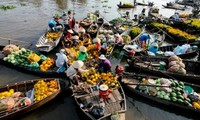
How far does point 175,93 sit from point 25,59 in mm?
10302

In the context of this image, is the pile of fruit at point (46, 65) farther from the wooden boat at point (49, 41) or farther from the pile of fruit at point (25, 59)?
the wooden boat at point (49, 41)

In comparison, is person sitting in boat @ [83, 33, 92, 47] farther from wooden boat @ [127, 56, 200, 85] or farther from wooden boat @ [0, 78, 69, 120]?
wooden boat @ [0, 78, 69, 120]

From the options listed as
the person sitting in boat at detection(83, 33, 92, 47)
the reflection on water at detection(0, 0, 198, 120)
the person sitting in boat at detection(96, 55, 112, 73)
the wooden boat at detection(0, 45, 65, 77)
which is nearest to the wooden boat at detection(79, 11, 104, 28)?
the person sitting in boat at detection(83, 33, 92, 47)

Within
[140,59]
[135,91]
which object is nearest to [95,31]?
[140,59]

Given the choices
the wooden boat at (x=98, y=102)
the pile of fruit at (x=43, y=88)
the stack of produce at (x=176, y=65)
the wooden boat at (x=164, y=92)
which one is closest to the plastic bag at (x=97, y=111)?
the wooden boat at (x=98, y=102)

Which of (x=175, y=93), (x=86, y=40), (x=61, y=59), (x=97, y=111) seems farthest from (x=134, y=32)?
(x=97, y=111)

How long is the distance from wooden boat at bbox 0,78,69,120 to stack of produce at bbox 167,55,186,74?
7.00 m

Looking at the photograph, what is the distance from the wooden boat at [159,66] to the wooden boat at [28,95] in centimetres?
536

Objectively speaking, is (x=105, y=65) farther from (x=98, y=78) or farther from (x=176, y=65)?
(x=176, y=65)

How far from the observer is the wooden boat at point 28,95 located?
9884mm

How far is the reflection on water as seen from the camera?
36.7ft

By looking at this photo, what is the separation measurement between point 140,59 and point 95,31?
6595 mm

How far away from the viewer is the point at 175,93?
11.6 metres

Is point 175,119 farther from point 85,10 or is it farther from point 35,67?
point 85,10
